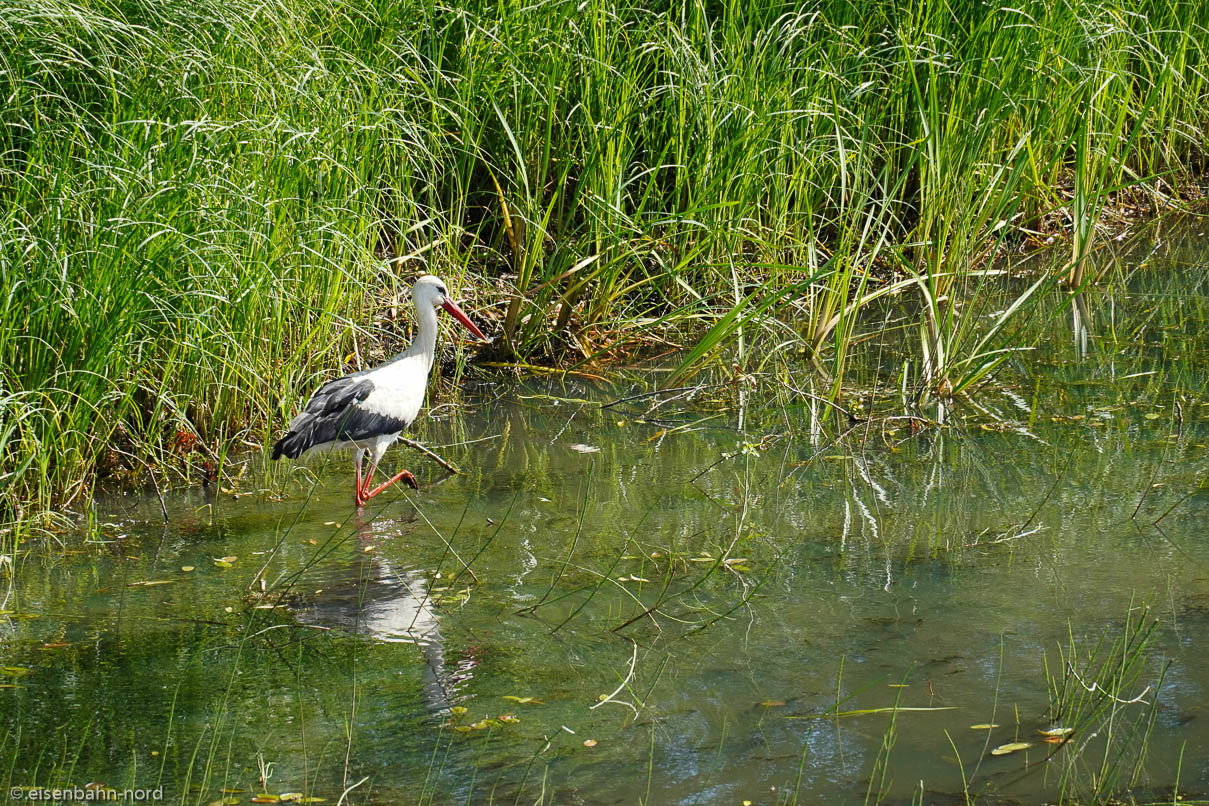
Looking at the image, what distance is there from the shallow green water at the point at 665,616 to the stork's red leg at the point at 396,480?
68 millimetres

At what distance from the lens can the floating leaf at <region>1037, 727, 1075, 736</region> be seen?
3.36 meters

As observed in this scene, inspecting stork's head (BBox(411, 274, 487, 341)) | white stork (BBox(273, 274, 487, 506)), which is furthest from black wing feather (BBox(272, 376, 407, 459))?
stork's head (BBox(411, 274, 487, 341))

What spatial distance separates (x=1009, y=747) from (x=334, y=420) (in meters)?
2.92

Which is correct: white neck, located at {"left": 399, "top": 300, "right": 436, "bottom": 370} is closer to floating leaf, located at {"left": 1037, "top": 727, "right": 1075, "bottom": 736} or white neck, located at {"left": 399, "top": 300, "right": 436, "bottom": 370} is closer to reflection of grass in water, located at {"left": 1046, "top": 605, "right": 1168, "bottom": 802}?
reflection of grass in water, located at {"left": 1046, "top": 605, "right": 1168, "bottom": 802}

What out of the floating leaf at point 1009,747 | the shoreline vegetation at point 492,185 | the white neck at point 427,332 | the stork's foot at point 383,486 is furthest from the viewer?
the white neck at point 427,332

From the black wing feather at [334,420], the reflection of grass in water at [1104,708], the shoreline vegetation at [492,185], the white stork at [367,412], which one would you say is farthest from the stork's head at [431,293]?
the reflection of grass in water at [1104,708]

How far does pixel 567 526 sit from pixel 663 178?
274cm

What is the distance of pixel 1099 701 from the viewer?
347 cm

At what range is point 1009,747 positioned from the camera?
3.33 meters

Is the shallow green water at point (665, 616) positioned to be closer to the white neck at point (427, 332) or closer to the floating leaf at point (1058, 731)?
the floating leaf at point (1058, 731)

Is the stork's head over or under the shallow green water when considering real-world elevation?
over

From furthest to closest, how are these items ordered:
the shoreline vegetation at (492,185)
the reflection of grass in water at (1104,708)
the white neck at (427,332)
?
the white neck at (427,332) → the shoreline vegetation at (492,185) → the reflection of grass in water at (1104,708)

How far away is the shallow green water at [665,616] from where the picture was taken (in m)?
3.34

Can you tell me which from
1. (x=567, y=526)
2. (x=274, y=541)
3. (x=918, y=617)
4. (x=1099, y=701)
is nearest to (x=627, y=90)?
(x=567, y=526)
